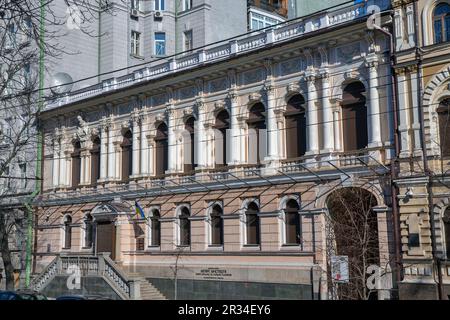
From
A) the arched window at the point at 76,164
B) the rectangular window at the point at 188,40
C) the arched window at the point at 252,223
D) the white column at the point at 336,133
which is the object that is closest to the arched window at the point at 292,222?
the arched window at the point at 252,223

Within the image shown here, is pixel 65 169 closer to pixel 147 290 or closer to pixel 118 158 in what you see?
pixel 118 158

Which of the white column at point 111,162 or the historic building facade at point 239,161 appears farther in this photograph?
the white column at point 111,162

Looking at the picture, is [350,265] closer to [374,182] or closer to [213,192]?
[374,182]

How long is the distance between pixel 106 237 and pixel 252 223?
11.0 metres

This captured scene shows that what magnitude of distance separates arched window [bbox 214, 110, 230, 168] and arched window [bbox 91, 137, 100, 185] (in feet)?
34.6

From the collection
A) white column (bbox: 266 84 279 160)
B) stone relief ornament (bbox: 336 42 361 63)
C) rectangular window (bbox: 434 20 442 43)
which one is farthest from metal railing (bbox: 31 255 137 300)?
rectangular window (bbox: 434 20 442 43)

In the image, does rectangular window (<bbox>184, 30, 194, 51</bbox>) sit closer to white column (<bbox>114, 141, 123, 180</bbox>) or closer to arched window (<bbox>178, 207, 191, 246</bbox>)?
white column (<bbox>114, 141, 123, 180</bbox>)

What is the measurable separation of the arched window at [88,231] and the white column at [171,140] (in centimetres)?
816

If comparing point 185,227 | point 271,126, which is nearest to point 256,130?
point 271,126

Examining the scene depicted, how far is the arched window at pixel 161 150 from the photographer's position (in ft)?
112

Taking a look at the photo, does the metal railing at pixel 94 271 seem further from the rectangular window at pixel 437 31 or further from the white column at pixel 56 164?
the rectangular window at pixel 437 31

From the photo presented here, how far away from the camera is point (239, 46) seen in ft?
100
